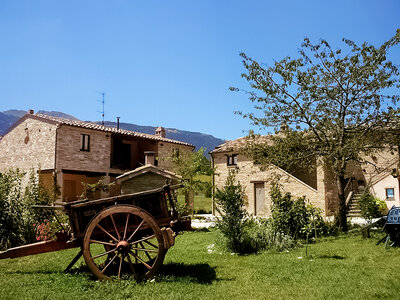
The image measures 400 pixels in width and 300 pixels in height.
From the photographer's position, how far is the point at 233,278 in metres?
6.16

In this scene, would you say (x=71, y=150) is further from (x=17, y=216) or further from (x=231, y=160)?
(x=17, y=216)

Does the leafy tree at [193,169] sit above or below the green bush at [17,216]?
above

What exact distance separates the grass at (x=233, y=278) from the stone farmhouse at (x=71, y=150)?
14.6 m

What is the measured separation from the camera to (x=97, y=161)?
79.4ft

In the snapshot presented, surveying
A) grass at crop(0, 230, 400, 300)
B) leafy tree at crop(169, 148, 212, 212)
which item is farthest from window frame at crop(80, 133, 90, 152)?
grass at crop(0, 230, 400, 300)

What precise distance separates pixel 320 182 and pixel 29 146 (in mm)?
20640

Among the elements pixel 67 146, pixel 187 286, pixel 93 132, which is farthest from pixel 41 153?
pixel 187 286

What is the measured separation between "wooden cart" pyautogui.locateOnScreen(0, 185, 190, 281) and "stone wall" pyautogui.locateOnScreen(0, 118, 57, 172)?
17.5 meters

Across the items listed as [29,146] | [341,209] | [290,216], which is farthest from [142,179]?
[29,146]

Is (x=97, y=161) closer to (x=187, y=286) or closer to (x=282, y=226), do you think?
(x=282, y=226)

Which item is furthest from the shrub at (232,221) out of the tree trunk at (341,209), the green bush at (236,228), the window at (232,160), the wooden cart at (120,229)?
the window at (232,160)

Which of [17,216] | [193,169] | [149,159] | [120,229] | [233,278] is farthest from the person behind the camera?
[193,169]

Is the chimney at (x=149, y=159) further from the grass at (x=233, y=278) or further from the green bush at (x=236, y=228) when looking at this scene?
the grass at (x=233, y=278)

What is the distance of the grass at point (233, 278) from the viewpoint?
5.12 m
